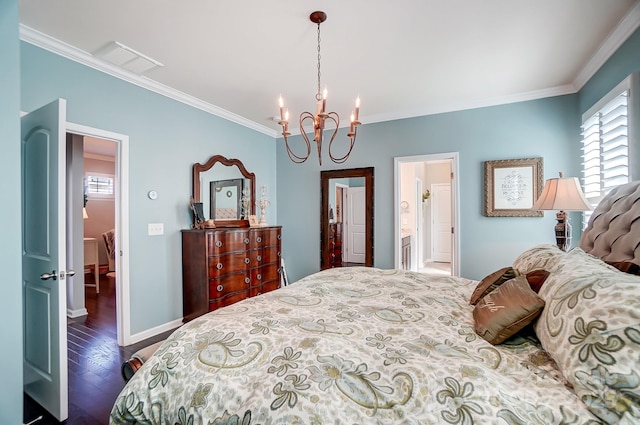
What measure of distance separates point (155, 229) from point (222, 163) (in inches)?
48.9

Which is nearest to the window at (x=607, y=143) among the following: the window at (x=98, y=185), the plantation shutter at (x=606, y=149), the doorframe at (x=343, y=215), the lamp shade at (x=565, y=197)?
the plantation shutter at (x=606, y=149)

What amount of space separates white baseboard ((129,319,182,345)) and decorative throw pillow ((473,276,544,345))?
3129mm

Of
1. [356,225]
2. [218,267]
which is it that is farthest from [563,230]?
[218,267]

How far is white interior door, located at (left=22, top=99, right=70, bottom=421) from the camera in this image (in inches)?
71.7

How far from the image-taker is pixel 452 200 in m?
3.84

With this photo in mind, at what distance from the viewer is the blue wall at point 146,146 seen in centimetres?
241

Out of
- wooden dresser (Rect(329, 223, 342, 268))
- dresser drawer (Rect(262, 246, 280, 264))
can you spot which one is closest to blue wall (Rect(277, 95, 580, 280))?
wooden dresser (Rect(329, 223, 342, 268))

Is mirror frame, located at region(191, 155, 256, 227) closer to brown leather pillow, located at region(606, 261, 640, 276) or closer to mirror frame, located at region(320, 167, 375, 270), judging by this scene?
mirror frame, located at region(320, 167, 375, 270)

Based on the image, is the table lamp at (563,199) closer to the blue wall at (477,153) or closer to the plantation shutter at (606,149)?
the plantation shutter at (606,149)

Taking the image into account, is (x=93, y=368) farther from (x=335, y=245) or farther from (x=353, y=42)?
(x=353, y=42)

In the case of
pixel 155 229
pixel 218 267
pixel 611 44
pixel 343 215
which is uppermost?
pixel 611 44

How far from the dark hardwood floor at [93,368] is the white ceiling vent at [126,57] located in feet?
8.70

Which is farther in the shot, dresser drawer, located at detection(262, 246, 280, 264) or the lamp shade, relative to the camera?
dresser drawer, located at detection(262, 246, 280, 264)

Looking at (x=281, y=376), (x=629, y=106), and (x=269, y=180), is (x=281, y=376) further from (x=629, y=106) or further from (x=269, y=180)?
(x=269, y=180)
